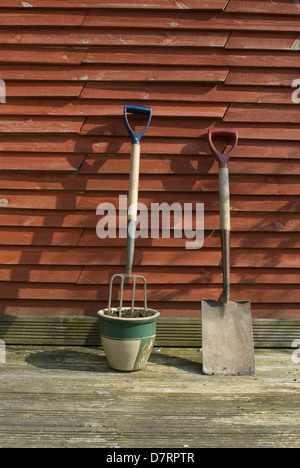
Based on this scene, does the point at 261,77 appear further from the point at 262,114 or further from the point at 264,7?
the point at 264,7

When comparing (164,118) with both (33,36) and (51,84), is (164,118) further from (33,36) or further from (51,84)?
(33,36)

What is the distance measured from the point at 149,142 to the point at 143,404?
1.72 metres

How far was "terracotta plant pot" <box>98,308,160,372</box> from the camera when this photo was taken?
256 centimetres

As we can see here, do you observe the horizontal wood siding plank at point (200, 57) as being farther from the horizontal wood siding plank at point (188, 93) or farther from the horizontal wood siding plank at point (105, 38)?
the horizontal wood siding plank at point (188, 93)

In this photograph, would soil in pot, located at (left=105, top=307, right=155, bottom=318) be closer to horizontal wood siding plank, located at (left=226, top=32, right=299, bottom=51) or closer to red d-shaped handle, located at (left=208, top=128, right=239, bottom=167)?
red d-shaped handle, located at (left=208, top=128, right=239, bottom=167)

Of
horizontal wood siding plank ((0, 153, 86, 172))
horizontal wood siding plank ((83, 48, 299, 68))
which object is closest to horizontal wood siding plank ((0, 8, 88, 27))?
horizontal wood siding plank ((83, 48, 299, 68))

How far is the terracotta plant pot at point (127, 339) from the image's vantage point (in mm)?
2564

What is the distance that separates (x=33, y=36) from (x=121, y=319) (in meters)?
2.00

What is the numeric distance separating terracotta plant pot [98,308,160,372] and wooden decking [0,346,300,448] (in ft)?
0.23

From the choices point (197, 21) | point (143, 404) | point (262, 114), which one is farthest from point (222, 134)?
point (143, 404)

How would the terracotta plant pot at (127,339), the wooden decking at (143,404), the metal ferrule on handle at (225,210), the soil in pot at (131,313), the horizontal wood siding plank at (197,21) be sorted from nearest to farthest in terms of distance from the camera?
the wooden decking at (143,404) → the terracotta plant pot at (127,339) → the soil in pot at (131,313) → the metal ferrule on handle at (225,210) → the horizontal wood siding plank at (197,21)

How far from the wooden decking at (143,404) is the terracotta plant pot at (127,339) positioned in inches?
2.7

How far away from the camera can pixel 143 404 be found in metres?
2.18

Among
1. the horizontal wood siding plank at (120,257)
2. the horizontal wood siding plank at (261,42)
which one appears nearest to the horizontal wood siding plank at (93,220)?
the horizontal wood siding plank at (120,257)
